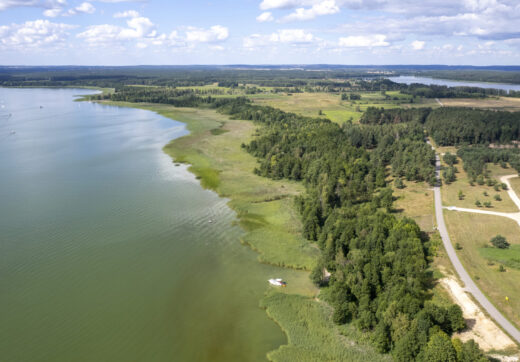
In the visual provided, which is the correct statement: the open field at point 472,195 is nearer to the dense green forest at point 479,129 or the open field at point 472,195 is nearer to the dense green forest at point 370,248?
the dense green forest at point 370,248

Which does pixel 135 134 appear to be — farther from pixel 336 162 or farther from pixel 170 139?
pixel 336 162

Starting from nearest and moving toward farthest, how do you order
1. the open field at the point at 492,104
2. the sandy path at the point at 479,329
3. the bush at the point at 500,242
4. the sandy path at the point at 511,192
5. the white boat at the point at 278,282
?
the sandy path at the point at 479,329 → the white boat at the point at 278,282 → the bush at the point at 500,242 → the sandy path at the point at 511,192 → the open field at the point at 492,104

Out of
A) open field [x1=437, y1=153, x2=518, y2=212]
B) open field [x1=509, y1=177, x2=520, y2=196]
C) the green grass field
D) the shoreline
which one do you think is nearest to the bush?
open field [x1=437, y1=153, x2=518, y2=212]

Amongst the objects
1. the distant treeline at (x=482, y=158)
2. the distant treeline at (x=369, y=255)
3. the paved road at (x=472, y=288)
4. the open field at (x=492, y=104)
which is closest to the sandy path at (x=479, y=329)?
the paved road at (x=472, y=288)

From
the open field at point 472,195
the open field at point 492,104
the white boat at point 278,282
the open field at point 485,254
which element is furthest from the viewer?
the open field at point 492,104

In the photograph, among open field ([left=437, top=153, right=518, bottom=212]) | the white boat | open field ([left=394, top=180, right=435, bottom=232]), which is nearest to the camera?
the white boat

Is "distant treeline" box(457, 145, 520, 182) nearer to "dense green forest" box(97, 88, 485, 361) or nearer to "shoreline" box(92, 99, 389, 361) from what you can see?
"dense green forest" box(97, 88, 485, 361)

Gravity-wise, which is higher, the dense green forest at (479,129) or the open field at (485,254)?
the dense green forest at (479,129)

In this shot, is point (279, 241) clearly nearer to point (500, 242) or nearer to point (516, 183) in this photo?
point (500, 242)
